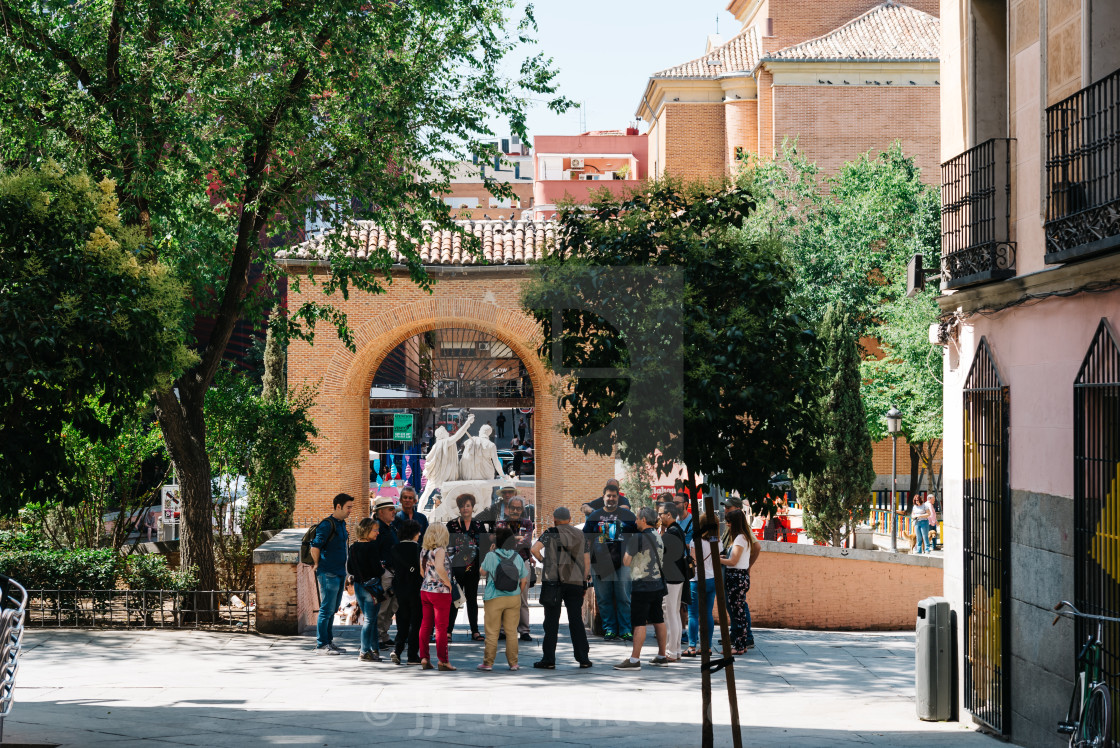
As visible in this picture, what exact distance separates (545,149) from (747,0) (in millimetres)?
21332

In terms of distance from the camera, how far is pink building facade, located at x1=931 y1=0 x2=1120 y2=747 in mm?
7094

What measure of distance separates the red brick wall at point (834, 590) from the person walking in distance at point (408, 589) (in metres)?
5.37

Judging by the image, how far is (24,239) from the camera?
25.0ft

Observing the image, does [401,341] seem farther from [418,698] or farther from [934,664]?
[934,664]

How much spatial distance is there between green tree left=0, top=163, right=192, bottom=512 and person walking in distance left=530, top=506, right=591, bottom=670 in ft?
12.9

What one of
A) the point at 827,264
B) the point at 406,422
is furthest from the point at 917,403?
the point at 406,422

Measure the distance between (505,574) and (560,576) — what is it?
0.56 metres

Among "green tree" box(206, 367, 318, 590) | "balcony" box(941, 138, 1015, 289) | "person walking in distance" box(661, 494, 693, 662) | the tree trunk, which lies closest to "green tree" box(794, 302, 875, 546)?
"person walking in distance" box(661, 494, 693, 662)

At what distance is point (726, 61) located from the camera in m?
41.3

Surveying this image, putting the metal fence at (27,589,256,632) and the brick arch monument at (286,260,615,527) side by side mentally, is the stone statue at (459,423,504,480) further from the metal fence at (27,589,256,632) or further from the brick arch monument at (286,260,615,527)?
the metal fence at (27,589,256,632)

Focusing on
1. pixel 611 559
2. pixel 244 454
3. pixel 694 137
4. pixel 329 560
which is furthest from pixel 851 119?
pixel 329 560

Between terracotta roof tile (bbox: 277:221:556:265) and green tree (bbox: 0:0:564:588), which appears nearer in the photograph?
green tree (bbox: 0:0:564:588)

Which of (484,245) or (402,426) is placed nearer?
(484,245)

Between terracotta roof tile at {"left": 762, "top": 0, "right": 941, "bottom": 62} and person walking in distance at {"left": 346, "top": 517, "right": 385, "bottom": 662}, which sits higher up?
terracotta roof tile at {"left": 762, "top": 0, "right": 941, "bottom": 62}
